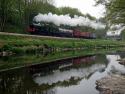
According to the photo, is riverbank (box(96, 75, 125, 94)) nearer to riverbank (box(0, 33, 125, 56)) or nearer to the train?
riverbank (box(0, 33, 125, 56))

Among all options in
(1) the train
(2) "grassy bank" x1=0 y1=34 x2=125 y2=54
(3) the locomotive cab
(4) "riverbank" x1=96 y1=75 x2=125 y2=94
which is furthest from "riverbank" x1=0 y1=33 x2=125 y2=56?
(4) "riverbank" x1=96 y1=75 x2=125 y2=94

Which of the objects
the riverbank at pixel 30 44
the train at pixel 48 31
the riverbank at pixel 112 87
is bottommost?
the riverbank at pixel 112 87

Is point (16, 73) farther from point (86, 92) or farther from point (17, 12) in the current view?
point (17, 12)

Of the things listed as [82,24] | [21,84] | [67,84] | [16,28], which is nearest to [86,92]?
[67,84]

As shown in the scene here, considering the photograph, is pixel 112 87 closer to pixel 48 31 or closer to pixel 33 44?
pixel 33 44

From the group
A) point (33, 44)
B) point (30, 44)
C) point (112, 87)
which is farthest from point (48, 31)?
point (112, 87)


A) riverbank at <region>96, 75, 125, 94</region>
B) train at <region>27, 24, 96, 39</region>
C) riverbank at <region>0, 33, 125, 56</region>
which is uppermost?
train at <region>27, 24, 96, 39</region>

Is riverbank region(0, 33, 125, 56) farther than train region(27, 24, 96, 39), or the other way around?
train region(27, 24, 96, 39)

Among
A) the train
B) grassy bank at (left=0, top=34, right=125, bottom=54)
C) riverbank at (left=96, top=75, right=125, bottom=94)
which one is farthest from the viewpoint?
the train

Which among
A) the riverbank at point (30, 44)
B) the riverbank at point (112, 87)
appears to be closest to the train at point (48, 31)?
the riverbank at point (30, 44)

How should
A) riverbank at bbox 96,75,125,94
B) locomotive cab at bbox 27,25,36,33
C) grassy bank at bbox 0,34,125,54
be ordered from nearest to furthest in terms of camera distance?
riverbank at bbox 96,75,125,94 < grassy bank at bbox 0,34,125,54 < locomotive cab at bbox 27,25,36,33

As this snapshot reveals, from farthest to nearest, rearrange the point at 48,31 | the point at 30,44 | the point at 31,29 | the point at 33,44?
the point at 48,31 < the point at 31,29 < the point at 33,44 < the point at 30,44

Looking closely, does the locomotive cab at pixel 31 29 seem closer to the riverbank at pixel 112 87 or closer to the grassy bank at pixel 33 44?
the grassy bank at pixel 33 44

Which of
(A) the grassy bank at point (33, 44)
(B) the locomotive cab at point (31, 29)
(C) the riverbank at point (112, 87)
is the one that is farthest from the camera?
(B) the locomotive cab at point (31, 29)
